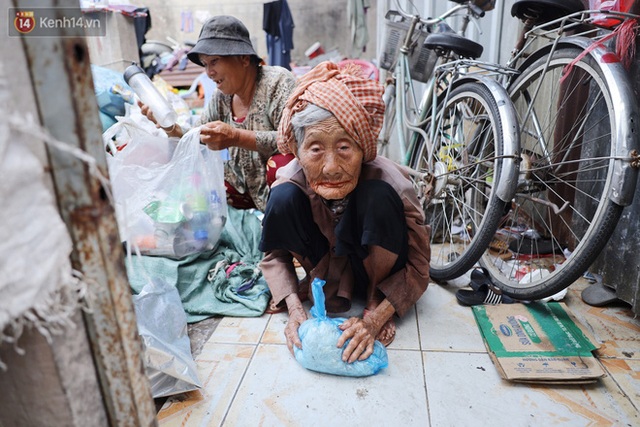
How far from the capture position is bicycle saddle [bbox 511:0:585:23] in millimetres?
1777

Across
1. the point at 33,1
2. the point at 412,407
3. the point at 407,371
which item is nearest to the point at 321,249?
the point at 407,371

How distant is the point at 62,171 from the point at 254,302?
58.7 inches

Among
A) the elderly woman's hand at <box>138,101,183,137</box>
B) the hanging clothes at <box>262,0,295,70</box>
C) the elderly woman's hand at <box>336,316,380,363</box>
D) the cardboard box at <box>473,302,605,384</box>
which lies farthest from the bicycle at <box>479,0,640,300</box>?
the hanging clothes at <box>262,0,295,70</box>

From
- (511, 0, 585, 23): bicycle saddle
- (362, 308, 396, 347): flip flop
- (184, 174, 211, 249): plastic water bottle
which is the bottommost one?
(362, 308, 396, 347): flip flop

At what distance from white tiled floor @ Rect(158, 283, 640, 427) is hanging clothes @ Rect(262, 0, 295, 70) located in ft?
17.2

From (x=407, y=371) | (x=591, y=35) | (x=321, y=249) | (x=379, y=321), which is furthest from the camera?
(x=591, y=35)

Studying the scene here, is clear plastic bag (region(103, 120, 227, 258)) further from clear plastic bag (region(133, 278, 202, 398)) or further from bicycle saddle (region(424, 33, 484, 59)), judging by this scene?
bicycle saddle (region(424, 33, 484, 59))

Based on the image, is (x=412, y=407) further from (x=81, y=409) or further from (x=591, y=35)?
(x=591, y=35)

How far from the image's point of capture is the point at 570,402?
1.37 metres

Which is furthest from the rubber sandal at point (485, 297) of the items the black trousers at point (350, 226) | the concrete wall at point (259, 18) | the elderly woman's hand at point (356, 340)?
the concrete wall at point (259, 18)

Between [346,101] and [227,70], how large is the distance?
102cm

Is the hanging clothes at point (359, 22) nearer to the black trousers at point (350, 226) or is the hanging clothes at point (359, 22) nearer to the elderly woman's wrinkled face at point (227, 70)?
the elderly woman's wrinkled face at point (227, 70)

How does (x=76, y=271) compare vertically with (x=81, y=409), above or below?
above

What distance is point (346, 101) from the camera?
1.50 m
